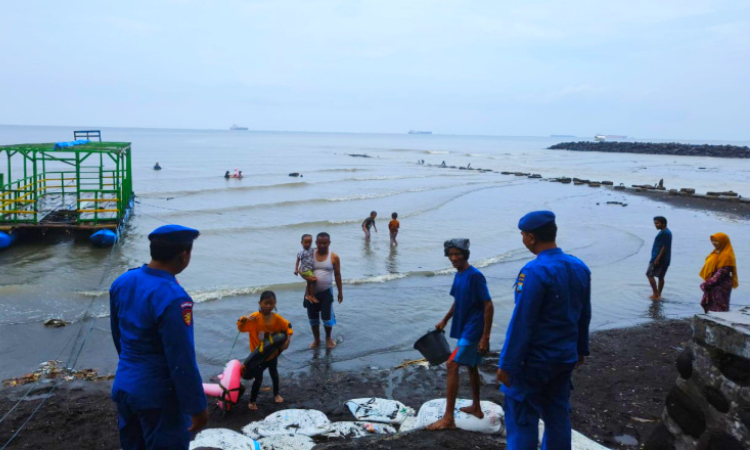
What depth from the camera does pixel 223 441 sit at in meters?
4.72

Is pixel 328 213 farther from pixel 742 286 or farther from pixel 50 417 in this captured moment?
pixel 50 417

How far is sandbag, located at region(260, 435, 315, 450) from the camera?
4.75 metres

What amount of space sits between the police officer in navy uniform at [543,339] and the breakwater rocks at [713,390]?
2.57 ft

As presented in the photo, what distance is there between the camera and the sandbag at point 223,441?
4613 mm

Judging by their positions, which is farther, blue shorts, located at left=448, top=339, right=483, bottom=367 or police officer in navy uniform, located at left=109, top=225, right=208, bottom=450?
blue shorts, located at left=448, top=339, right=483, bottom=367

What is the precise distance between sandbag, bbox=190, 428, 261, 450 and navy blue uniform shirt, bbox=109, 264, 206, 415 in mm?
1803

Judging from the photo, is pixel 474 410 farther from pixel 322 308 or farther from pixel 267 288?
pixel 267 288

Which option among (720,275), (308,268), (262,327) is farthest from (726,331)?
(308,268)

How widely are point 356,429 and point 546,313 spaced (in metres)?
2.49

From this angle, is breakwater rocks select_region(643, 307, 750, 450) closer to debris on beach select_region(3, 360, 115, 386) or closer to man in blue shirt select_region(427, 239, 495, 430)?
man in blue shirt select_region(427, 239, 495, 430)

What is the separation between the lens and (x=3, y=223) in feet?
54.5

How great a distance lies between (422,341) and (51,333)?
699 centimetres

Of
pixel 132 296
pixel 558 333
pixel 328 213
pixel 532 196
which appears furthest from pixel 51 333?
pixel 532 196

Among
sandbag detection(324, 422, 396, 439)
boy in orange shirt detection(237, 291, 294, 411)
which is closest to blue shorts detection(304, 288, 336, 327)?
boy in orange shirt detection(237, 291, 294, 411)
